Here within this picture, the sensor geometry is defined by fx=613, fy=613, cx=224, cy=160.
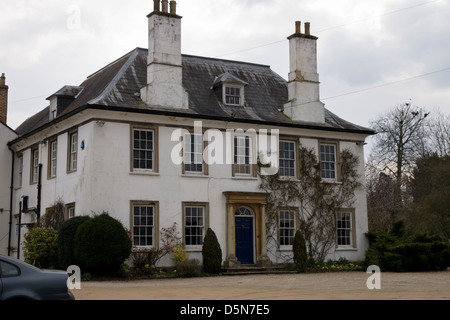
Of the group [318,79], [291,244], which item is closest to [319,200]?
[291,244]

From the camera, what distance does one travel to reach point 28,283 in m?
10.9

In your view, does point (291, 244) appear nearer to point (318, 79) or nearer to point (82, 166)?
point (318, 79)

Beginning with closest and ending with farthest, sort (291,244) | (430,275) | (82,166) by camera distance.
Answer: (430,275), (82,166), (291,244)

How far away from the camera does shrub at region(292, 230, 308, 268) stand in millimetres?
→ 25514

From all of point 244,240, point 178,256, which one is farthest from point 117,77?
point 244,240

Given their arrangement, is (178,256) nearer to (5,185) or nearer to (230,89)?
(230,89)

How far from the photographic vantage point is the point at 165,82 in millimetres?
24984

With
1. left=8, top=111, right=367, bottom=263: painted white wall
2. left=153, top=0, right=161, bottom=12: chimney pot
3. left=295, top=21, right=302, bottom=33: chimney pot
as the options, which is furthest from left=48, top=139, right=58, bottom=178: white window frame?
left=295, top=21, right=302, bottom=33: chimney pot

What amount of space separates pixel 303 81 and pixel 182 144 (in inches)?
280

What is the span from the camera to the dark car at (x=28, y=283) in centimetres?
1073

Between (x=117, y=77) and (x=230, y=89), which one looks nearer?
(x=117, y=77)

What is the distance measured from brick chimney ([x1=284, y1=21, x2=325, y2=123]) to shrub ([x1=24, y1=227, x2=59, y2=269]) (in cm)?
1192

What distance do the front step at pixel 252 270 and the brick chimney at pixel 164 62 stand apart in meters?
6.94
